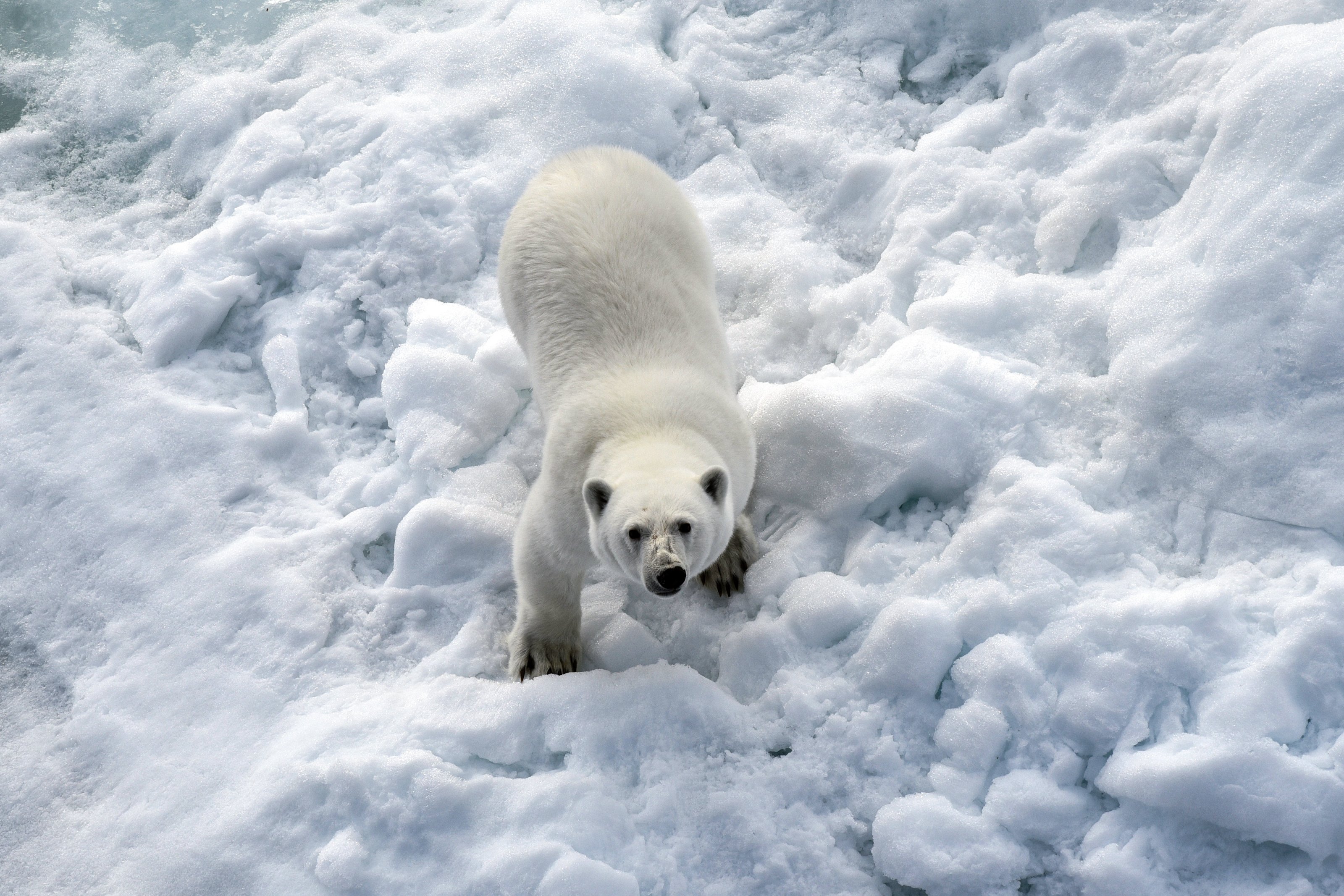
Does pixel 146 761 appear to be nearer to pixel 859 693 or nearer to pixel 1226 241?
pixel 859 693

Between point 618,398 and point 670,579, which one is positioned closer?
point 670,579

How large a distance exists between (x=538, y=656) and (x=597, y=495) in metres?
0.86

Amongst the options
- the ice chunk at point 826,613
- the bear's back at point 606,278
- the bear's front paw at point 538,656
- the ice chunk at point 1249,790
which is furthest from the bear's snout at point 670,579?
the ice chunk at point 1249,790

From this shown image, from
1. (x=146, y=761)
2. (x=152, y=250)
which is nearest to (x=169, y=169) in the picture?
(x=152, y=250)

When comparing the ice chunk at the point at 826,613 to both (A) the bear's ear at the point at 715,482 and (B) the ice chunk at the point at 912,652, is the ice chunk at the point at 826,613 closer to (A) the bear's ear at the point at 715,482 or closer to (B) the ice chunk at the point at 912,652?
(B) the ice chunk at the point at 912,652

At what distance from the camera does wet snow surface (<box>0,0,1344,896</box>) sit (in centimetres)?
302

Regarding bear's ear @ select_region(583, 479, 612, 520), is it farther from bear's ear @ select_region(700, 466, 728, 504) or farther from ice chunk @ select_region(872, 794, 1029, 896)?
ice chunk @ select_region(872, 794, 1029, 896)

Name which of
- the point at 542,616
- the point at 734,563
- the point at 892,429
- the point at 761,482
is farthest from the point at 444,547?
the point at 892,429

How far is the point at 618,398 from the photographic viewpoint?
349cm

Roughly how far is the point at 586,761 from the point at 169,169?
4.57 meters

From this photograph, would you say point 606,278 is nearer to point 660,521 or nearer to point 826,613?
point 660,521

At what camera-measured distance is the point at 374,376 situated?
189 inches

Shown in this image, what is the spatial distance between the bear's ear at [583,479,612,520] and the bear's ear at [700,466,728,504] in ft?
0.98

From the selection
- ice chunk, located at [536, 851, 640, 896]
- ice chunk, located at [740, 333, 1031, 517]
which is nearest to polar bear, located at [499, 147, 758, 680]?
ice chunk, located at [740, 333, 1031, 517]
